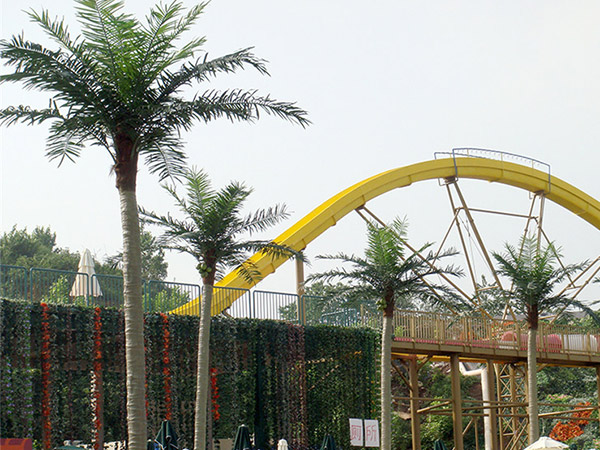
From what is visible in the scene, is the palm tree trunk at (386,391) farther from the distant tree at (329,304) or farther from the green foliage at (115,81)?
the green foliage at (115,81)

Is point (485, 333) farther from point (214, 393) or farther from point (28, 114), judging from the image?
point (28, 114)

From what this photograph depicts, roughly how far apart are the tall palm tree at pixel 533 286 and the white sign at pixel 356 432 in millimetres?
4704

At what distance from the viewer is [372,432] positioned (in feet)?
80.1

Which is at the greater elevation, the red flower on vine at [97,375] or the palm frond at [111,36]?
the palm frond at [111,36]

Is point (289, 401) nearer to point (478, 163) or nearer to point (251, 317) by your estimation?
point (251, 317)

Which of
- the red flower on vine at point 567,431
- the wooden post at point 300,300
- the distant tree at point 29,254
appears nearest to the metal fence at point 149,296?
the wooden post at point 300,300

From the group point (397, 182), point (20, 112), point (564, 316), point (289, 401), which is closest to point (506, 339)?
point (564, 316)

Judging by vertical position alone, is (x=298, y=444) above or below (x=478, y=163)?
below

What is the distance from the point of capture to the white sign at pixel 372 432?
24.0 metres

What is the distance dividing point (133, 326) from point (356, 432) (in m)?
14.0

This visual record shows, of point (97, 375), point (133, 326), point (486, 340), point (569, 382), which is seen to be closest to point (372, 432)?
point (486, 340)

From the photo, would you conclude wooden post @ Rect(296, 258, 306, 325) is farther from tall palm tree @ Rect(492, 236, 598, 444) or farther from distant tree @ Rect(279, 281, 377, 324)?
tall palm tree @ Rect(492, 236, 598, 444)

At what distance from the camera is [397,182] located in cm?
2945

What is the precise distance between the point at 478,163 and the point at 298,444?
13203mm
